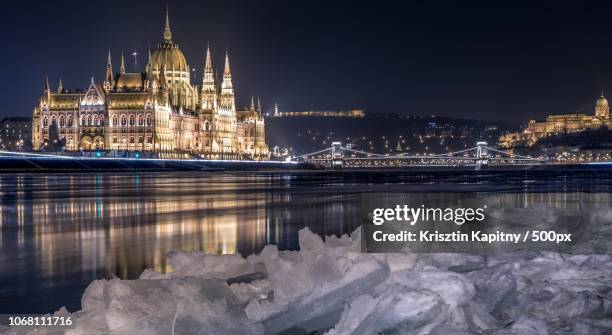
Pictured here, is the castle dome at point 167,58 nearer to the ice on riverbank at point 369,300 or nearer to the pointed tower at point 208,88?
the pointed tower at point 208,88

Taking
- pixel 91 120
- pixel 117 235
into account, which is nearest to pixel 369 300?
pixel 117 235

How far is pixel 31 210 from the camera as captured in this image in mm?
23609

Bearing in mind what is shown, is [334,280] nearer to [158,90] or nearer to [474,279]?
[474,279]

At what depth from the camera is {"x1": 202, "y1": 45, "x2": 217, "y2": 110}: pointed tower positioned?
518 feet

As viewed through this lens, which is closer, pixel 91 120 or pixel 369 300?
pixel 369 300

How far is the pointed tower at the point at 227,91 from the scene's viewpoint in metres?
165

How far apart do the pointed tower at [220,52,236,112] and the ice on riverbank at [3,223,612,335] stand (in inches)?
6202

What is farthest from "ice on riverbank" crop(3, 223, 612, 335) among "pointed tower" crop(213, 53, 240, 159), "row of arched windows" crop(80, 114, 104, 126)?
"pointed tower" crop(213, 53, 240, 159)

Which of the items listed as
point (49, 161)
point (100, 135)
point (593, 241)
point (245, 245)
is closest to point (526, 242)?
point (593, 241)

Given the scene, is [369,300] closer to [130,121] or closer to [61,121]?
[130,121]

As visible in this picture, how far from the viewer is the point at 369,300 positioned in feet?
21.3

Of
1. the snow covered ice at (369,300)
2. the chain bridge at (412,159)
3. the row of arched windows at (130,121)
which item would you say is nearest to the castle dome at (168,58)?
the row of arched windows at (130,121)

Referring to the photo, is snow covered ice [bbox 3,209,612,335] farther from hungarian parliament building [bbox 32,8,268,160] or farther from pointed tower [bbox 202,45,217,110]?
pointed tower [bbox 202,45,217,110]

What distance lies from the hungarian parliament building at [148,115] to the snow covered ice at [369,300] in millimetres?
128473
